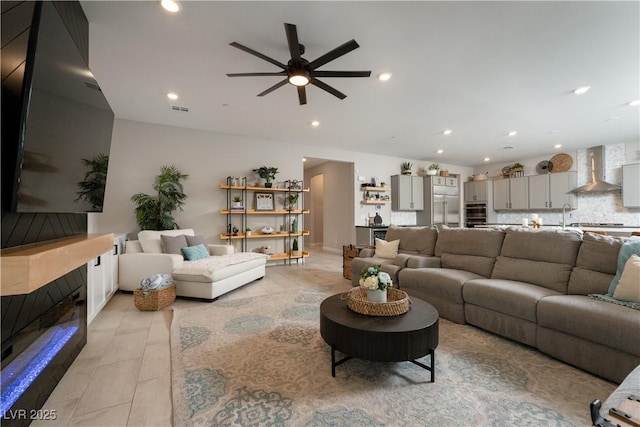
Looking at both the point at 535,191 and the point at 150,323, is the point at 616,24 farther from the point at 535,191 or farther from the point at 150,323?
the point at 535,191

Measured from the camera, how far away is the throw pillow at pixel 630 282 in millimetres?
1934

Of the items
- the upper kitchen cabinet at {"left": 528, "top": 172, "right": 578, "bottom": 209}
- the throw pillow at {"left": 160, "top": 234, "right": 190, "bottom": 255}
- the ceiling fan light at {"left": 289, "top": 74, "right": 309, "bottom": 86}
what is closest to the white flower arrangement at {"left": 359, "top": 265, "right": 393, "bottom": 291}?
the ceiling fan light at {"left": 289, "top": 74, "right": 309, "bottom": 86}

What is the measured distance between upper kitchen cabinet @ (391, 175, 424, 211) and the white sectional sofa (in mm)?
4777

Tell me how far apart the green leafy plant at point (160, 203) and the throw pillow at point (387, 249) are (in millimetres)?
3511

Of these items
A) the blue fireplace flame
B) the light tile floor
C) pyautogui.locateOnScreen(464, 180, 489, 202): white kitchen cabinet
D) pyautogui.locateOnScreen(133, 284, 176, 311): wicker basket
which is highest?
pyautogui.locateOnScreen(464, 180, 489, 202): white kitchen cabinet

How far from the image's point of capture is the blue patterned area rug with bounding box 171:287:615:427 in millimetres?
1492

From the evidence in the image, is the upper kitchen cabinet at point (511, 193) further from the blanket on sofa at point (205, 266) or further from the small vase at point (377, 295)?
the blanket on sofa at point (205, 266)

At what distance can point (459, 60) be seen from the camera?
9.44ft

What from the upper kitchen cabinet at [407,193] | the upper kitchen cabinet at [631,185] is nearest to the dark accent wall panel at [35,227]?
the upper kitchen cabinet at [407,193]

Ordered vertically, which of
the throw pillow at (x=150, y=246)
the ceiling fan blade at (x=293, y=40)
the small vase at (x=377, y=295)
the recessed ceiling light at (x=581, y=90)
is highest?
the recessed ceiling light at (x=581, y=90)

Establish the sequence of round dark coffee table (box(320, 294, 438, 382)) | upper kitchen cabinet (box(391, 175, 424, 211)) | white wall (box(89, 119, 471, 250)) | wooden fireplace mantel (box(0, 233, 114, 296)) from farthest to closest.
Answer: upper kitchen cabinet (box(391, 175, 424, 211)) < white wall (box(89, 119, 471, 250)) < round dark coffee table (box(320, 294, 438, 382)) < wooden fireplace mantel (box(0, 233, 114, 296))

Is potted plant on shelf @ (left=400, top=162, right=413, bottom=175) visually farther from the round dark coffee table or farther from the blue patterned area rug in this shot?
the round dark coffee table

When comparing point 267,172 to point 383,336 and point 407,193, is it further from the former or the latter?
point 383,336

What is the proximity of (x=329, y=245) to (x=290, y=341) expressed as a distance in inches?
230
